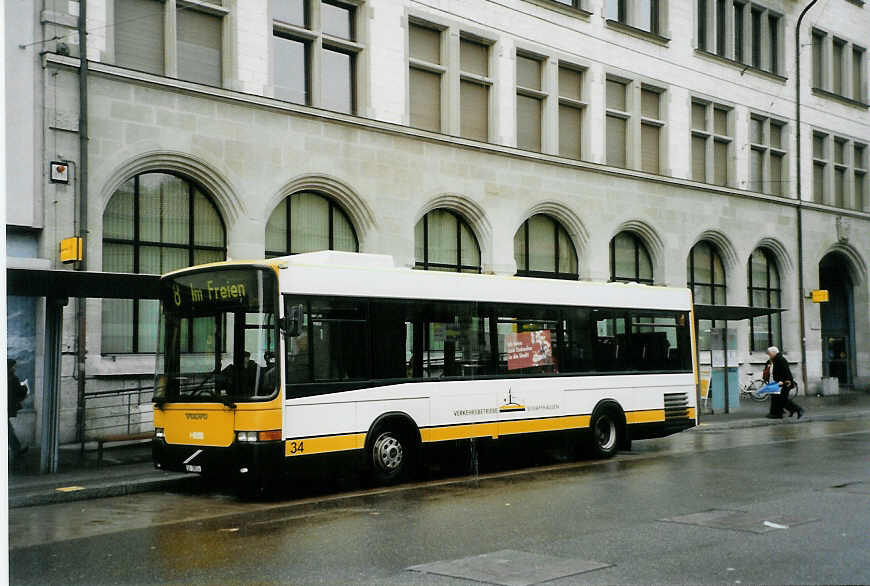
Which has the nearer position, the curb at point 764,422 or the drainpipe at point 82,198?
the drainpipe at point 82,198

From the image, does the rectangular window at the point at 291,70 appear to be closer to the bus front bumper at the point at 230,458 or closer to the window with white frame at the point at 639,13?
the bus front bumper at the point at 230,458

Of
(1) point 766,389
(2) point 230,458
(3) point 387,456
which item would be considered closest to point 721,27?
(1) point 766,389

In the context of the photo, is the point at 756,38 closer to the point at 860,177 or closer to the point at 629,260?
the point at 860,177

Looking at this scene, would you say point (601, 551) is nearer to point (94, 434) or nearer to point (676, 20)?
point (94, 434)

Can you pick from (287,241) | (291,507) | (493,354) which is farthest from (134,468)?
(287,241)

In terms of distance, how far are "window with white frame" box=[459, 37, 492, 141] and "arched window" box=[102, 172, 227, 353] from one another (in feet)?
24.9

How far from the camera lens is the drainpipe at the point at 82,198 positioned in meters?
17.0

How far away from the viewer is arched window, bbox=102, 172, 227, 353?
18.0 metres

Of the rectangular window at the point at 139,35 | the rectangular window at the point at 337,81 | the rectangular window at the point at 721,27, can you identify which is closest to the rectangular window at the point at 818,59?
the rectangular window at the point at 721,27

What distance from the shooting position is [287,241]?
20859 millimetres

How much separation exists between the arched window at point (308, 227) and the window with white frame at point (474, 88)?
4.37 meters

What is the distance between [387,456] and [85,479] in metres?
4.03

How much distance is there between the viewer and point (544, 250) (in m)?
26.8

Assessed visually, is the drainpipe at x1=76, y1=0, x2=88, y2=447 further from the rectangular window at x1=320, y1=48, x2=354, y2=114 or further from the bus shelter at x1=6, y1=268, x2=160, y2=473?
the rectangular window at x1=320, y1=48, x2=354, y2=114
